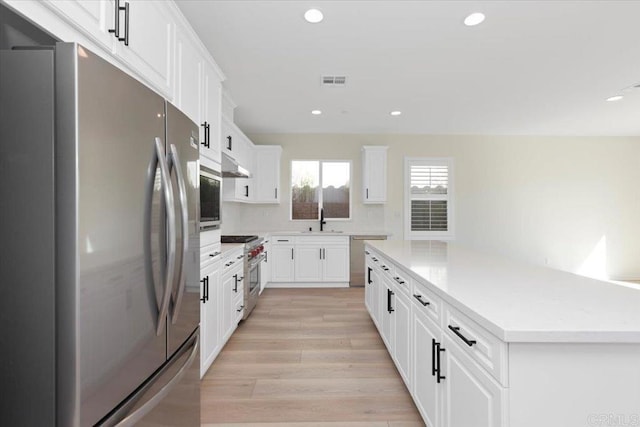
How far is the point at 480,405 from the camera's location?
3.32 ft

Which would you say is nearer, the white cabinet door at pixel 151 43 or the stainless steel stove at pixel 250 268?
the white cabinet door at pixel 151 43

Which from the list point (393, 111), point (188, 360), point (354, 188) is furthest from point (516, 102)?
point (188, 360)

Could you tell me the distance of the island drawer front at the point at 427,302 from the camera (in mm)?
1381

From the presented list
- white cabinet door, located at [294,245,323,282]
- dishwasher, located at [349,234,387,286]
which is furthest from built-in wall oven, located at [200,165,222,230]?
dishwasher, located at [349,234,387,286]

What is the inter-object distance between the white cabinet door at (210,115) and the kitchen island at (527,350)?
69.1 inches

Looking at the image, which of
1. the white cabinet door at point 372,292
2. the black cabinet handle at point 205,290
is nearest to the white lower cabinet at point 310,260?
the white cabinet door at point 372,292

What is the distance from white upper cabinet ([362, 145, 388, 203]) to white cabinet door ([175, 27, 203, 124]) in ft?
12.2

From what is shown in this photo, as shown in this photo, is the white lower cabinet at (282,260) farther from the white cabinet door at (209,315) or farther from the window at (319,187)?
the white cabinet door at (209,315)

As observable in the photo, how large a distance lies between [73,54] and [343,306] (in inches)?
146

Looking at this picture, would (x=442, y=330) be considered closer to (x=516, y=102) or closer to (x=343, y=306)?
(x=343, y=306)

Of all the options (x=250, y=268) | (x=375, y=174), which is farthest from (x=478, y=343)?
(x=375, y=174)

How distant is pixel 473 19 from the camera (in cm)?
234

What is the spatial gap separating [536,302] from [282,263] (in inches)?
166

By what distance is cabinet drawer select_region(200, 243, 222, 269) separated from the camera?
2.13 m
